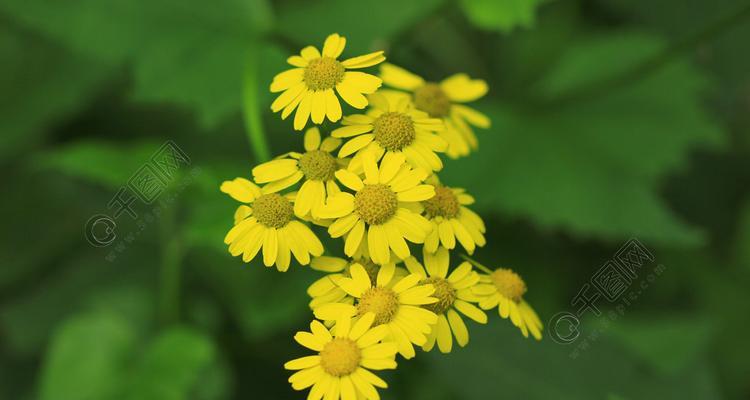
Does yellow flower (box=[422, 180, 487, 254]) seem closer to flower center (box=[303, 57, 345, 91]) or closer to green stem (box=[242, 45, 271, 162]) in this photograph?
flower center (box=[303, 57, 345, 91])

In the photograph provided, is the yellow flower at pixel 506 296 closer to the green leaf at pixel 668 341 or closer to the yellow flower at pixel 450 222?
the yellow flower at pixel 450 222

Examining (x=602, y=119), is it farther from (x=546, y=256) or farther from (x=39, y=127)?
(x=39, y=127)

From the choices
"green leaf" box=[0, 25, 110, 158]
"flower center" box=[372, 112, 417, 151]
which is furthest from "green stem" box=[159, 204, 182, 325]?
"flower center" box=[372, 112, 417, 151]

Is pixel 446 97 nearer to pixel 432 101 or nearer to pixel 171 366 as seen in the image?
pixel 432 101

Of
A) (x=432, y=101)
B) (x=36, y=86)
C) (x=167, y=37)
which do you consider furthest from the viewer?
(x=36, y=86)

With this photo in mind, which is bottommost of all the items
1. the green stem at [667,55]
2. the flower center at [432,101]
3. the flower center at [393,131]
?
the flower center at [393,131]

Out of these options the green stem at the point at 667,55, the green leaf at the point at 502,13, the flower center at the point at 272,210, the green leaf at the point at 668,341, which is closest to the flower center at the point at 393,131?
the flower center at the point at 272,210

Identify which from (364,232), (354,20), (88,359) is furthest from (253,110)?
(88,359)

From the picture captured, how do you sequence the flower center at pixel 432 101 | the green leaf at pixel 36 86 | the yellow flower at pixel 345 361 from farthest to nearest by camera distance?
the green leaf at pixel 36 86 < the flower center at pixel 432 101 < the yellow flower at pixel 345 361
